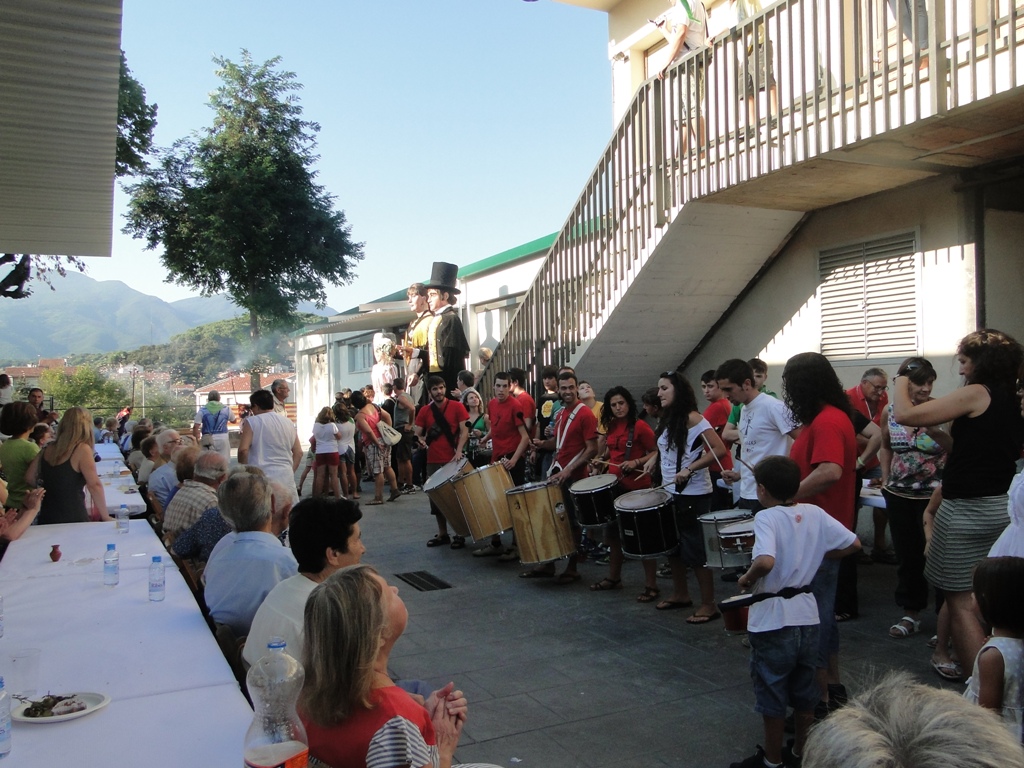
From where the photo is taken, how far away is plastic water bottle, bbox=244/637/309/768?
85.3 inches

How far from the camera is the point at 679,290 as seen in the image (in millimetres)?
9648

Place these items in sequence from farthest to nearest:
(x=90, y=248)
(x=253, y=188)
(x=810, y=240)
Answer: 1. (x=253, y=188)
2. (x=90, y=248)
3. (x=810, y=240)

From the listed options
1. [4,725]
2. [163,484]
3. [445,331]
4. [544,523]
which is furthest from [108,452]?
[4,725]

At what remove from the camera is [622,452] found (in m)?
7.41

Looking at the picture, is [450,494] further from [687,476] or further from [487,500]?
[687,476]

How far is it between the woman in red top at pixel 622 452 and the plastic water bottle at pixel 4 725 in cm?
510

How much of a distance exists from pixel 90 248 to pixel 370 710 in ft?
32.7

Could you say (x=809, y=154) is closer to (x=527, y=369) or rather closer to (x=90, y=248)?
A: (x=527, y=369)

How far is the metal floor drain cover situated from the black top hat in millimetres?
5491

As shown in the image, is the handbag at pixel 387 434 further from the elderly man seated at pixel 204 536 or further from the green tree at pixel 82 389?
the green tree at pixel 82 389

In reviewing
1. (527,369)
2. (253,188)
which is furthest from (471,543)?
(253,188)

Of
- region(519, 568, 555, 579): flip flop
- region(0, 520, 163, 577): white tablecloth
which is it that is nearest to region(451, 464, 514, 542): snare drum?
region(519, 568, 555, 579): flip flop

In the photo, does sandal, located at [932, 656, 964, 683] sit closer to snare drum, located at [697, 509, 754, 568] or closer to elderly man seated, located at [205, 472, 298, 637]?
snare drum, located at [697, 509, 754, 568]

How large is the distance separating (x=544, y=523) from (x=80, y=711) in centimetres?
490
